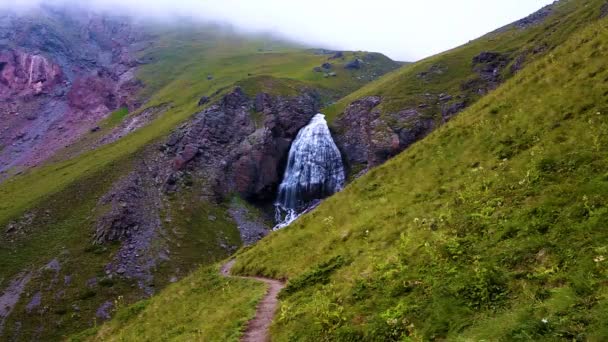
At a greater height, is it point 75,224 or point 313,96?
point 313,96

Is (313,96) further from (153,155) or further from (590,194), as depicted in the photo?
(590,194)

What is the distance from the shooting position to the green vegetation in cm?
1923

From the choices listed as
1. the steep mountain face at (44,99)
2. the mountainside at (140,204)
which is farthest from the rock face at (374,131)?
the steep mountain face at (44,99)

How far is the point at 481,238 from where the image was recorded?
576 inches

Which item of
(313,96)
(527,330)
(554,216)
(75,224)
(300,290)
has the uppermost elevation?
(313,96)

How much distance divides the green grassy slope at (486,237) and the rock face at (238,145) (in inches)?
2171

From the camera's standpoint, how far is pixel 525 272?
1183cm

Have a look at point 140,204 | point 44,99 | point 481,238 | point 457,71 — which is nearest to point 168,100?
point 44,99

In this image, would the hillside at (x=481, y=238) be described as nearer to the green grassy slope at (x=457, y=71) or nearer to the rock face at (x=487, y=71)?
the green grassy slope at (x=457, y=71)

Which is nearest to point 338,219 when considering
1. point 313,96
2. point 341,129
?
point 341,129

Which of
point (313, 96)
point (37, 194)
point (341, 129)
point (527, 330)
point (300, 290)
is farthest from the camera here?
point (313, 96)

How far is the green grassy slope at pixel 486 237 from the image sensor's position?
1082 cm

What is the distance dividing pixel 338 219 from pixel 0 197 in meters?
81.3

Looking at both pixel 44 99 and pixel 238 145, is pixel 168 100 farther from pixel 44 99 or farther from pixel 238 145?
pixel 44 99
